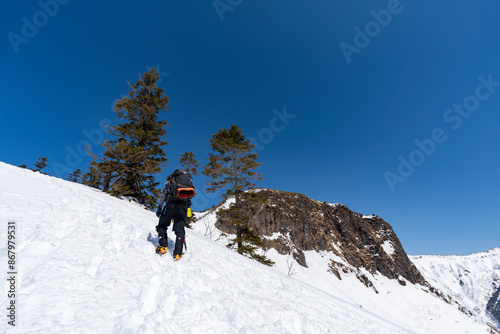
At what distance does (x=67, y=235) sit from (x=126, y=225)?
5.12 ft

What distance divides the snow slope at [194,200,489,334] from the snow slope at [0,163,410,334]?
26064 mm

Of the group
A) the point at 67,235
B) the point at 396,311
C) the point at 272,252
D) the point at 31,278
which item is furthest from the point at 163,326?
the point at 396,311

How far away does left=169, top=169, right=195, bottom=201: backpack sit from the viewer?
4758mm

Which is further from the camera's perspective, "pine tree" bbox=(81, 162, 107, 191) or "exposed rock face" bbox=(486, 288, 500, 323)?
"exposed rock face" bbox=(486, 288, 500, 323)

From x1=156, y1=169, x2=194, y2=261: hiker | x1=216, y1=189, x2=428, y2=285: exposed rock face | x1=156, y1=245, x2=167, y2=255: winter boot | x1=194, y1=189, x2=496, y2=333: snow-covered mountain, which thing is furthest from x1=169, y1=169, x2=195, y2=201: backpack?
x1=216, y1=189, x2=428, y2=285: exposed rock face

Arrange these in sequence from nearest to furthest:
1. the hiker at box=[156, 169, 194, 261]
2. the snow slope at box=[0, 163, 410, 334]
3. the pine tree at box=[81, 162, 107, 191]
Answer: the snow slope at box=[0, 163, 410, 334], the hiker at box=[156, 169, 194, 261], the pine tree at box=[81, 162, 107, 191]

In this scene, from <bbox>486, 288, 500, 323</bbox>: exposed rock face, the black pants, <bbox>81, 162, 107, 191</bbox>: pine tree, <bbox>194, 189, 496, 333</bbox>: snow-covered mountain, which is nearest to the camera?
the black pants

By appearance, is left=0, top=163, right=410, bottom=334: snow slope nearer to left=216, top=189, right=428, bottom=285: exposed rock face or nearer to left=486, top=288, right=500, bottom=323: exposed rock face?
left=216, top=189, right=428, bottom=285: exposed rock face

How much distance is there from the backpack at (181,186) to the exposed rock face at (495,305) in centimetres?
26928

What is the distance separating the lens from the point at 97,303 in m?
2.18

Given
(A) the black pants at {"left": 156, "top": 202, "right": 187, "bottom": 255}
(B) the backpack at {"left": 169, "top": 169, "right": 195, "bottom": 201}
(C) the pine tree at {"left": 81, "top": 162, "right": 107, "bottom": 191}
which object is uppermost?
(C) the pine tree at {"left": 81, "top": 162, "right": 107, "bottom": 191}

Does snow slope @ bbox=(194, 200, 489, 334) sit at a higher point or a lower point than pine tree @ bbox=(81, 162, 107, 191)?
lower

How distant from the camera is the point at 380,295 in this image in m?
42.1

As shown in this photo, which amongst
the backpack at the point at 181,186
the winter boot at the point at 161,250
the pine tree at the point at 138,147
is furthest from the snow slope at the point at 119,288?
the pine tree at the point at 138,147
